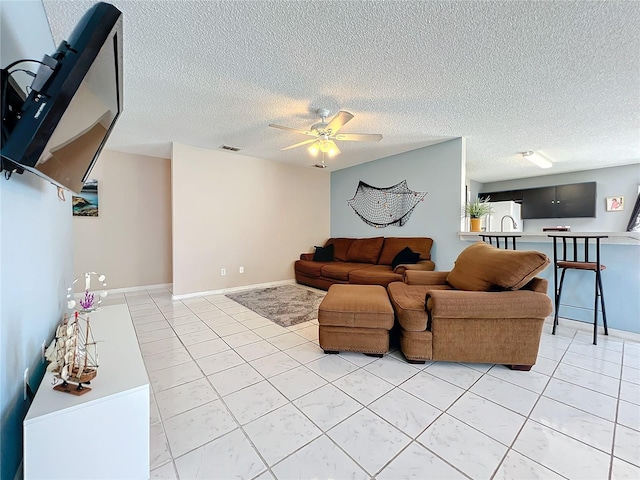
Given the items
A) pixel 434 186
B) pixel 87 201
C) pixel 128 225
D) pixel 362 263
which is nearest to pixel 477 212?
pixel 434 186

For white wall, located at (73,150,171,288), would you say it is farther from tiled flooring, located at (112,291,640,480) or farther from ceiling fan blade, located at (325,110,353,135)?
ceiling fan blade, located at (325,110,353,135)

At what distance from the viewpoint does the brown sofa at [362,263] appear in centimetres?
383

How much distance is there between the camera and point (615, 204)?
4973 millimetres

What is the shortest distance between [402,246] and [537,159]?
2.88 meters

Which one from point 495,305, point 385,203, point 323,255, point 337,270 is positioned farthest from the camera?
point 323,255

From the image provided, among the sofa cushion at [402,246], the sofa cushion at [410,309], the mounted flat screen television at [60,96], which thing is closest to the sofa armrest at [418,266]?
the sofa cushion at [402,246]

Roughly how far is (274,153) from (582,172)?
623 centimetres

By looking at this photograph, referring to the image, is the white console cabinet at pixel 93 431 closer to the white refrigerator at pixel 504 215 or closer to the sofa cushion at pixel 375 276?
the sofa cushion at pixel 375 276

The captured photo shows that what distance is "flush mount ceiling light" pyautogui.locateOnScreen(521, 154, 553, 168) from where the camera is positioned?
438 centimetres

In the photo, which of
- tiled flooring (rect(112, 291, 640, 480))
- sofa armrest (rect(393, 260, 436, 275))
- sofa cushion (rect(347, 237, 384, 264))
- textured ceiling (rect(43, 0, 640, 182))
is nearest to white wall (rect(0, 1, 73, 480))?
textured ceiling (rect(43, 0, 640, 182))

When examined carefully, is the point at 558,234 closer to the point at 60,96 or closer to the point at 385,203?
the point at 385,203

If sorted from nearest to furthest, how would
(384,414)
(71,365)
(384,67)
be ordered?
(71,365)
(384,414)
(384,67)

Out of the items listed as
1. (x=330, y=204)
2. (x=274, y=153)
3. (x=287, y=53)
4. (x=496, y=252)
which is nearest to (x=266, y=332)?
(x=496, y=252)

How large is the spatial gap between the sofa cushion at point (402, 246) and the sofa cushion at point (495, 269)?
1.37 m
